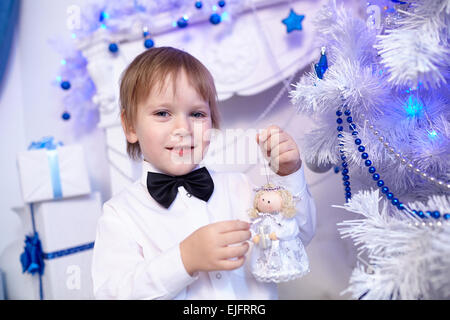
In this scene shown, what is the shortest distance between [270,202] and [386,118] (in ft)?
1.11

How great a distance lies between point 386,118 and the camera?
73cm

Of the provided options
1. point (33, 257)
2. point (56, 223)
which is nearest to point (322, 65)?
point (56, 223)

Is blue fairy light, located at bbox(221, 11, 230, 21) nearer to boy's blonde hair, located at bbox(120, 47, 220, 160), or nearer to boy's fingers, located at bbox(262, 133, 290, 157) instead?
boy's blonde hair, located at bbox(120, 47, 220, 160)

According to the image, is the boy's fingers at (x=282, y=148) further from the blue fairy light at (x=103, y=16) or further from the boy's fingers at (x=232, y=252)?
the blue fairy light at (x=103, y=16)

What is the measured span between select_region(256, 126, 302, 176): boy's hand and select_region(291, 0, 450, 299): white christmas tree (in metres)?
0.09

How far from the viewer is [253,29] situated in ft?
3.82

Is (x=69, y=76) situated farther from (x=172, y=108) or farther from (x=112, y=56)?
(x=172, y=108)

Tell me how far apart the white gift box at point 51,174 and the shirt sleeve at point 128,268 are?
0.50 meters

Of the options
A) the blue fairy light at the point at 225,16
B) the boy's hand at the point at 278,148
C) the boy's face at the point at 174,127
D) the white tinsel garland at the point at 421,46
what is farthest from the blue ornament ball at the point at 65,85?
the white tinsel garland at the point at 421,46

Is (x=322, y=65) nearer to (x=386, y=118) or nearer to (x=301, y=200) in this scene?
(x=386, y=118)

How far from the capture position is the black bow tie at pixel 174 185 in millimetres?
728

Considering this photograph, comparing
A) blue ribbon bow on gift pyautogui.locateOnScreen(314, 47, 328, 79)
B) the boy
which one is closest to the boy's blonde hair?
the boy

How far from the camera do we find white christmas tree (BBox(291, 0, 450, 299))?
505mm

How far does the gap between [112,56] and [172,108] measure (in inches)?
25.1
